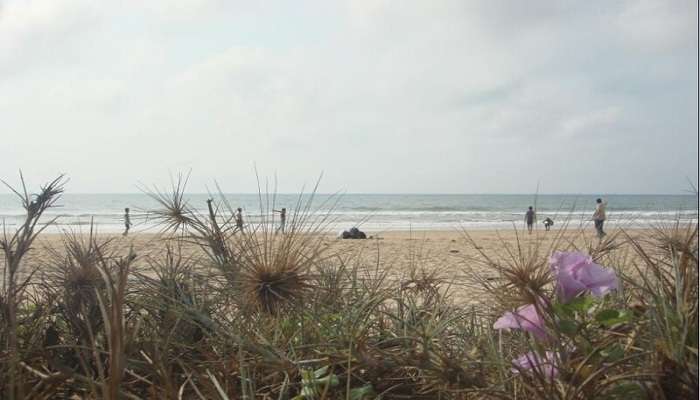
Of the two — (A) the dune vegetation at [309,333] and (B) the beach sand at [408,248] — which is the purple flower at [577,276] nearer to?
(A) the dune vegetation at [309,333]

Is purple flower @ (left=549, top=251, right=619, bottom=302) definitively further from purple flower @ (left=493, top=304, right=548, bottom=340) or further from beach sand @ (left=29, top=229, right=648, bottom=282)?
beach sand @ (left=29, top=229, right=648, bottom=282)

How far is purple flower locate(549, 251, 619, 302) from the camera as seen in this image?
0.93 m

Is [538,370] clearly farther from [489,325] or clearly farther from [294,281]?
[294,281]

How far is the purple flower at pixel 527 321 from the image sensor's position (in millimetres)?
Result: 909

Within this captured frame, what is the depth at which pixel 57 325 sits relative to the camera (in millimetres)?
1234

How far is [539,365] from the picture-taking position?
2.89ft

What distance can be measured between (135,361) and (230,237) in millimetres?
707

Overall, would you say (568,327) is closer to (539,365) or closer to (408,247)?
(539,365)

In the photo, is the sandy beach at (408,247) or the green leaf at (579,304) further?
the sandy beach at (408,247)

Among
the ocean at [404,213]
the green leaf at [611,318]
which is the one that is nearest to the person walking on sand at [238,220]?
the ocean at [404,213]

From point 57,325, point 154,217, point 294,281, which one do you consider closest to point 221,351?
point 294,281

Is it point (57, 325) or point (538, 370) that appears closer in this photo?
point (538, 370)

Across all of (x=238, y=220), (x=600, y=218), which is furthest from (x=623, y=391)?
(x=600, y=218)

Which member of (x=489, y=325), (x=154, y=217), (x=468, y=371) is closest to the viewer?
(x=468, y=371)
